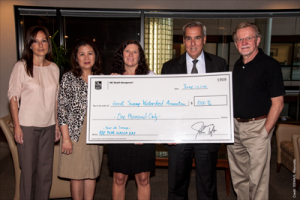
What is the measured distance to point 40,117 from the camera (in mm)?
1970

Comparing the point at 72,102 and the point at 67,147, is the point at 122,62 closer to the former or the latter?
the point at 72,102

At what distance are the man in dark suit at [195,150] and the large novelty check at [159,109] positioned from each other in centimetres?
17

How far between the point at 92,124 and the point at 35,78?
2.19 ft

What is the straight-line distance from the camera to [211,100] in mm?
1762

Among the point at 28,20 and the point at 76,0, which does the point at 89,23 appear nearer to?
the point at 76,0

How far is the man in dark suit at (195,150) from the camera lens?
73.8 inches

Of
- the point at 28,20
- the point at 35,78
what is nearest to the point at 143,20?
the point at 28,20

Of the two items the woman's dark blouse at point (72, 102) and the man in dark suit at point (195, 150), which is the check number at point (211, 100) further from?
the woman's dark blouse at point (72, 102)

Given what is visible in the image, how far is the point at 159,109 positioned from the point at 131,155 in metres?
0.47

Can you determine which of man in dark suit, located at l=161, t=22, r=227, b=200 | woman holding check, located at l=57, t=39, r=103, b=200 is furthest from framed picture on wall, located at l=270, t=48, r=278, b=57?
woman holding check, located at l=57, t=39, r=103, b=200

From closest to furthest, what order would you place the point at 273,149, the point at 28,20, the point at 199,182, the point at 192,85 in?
the point at 192,85
the point at 199,182
the point at 273,149
the point at 28,20

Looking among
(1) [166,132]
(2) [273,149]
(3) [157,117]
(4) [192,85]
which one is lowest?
(2) [273,149]

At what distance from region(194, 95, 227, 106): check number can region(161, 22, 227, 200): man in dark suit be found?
0.25 metres
